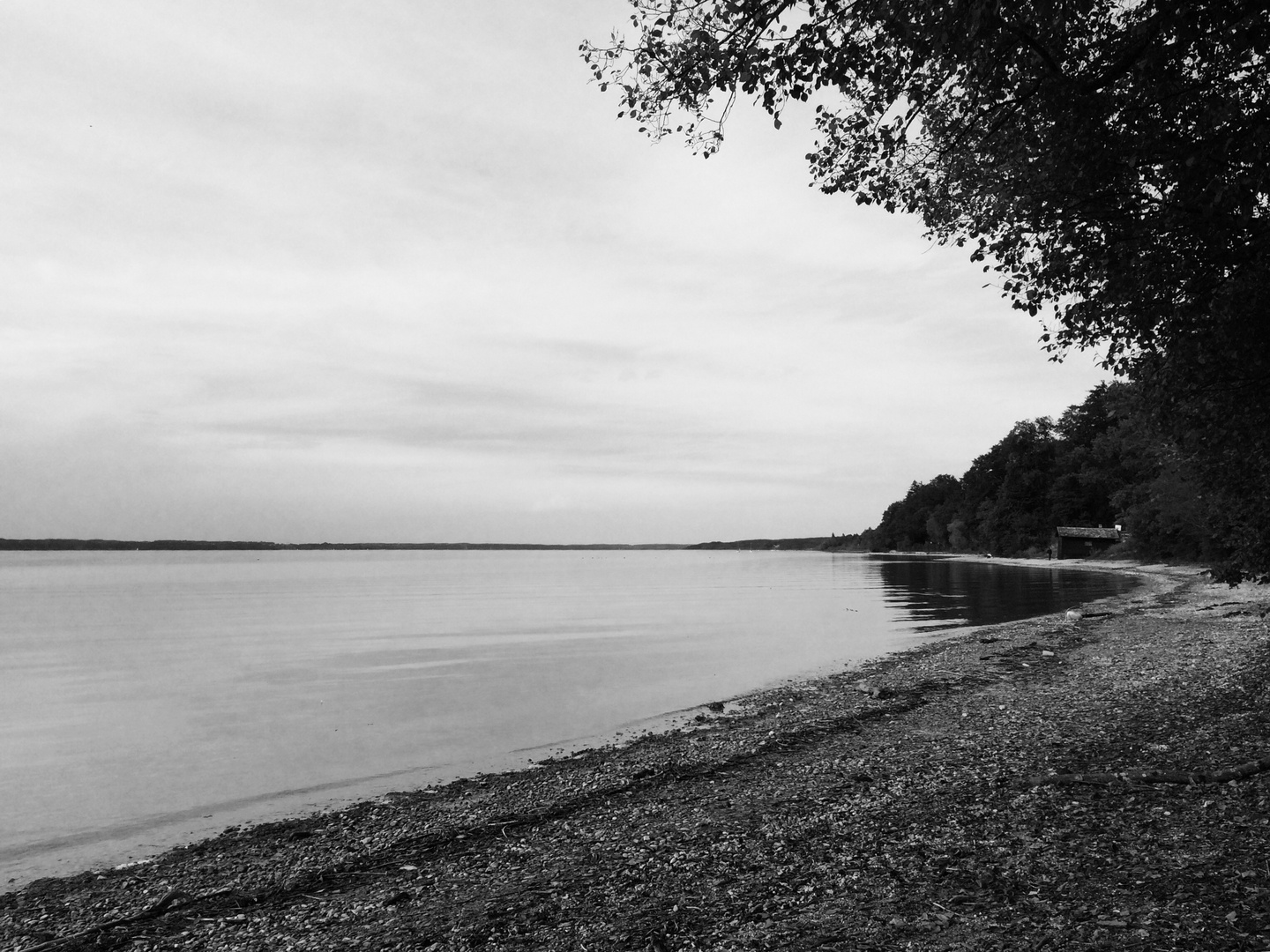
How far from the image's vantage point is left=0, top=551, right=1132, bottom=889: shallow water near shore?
16.1 m

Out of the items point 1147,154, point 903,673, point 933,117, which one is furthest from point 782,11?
point 903,673

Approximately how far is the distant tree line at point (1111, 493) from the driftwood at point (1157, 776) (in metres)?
6.26

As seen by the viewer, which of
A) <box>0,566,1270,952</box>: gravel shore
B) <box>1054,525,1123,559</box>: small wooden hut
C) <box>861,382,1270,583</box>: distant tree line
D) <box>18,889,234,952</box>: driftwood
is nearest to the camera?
<box>0,566,1270,952</box>: gravel shore

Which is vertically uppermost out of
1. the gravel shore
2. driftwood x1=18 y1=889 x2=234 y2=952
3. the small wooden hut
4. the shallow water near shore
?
the small wooden hut

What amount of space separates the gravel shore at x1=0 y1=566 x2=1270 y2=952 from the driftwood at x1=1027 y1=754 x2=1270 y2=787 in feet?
0.15

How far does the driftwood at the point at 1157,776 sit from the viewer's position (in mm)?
10086

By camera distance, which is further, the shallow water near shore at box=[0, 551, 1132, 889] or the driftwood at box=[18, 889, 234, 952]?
the shallow water near shore at box=[0, 551, 1132, 889]

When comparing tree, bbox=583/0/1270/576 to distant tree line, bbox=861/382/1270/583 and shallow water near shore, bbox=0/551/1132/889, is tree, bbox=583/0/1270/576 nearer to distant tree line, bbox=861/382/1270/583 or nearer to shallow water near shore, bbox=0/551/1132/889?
distant tree line, bbox=861/382/1270/583

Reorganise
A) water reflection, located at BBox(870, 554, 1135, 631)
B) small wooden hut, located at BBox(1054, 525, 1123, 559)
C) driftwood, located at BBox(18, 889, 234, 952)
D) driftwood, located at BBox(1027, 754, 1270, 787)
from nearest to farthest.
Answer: driftwood, located at BBox(18, 889, 234, 952) → driftwood, located at BBox(1027, 754, 1270, 787) → water reflection, located at BBox(870, 554, 1135, 631) → small wooden hut, located at BBox(1054, 525, 1123, 559)

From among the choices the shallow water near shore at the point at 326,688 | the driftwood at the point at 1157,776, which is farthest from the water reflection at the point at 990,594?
the driftwood at the point at 1157,776

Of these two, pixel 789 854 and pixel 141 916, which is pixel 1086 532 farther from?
pixel 141 916

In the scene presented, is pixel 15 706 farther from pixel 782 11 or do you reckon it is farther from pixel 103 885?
pixel 782 11

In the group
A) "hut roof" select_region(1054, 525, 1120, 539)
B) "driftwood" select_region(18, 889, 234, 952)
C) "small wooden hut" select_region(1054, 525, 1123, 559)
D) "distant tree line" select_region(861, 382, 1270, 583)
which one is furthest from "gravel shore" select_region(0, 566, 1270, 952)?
"small wooden hut" select_region(1054, 525, 1123, 559)

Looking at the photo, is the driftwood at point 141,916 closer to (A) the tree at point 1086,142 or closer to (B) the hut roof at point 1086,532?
(A) the tree at point 1086,142
